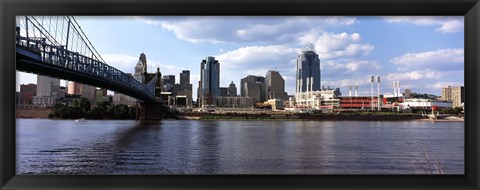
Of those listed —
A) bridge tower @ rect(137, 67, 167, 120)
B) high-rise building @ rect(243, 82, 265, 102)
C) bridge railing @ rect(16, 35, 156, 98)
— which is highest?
bridge railing @ rect(16, 35, 156, 98)

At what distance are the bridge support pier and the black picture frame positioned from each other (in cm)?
1819

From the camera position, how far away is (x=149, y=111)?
2034cm

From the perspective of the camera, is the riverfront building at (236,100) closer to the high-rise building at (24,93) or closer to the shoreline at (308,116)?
the shoreline at (308,116)

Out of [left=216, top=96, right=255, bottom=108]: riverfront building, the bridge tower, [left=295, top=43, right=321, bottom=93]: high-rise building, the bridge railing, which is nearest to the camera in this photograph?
the bridge railing

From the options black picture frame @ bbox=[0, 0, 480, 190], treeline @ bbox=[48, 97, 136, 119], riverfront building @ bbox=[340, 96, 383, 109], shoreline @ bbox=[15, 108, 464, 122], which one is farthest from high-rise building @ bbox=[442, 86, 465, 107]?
treeline @ bbox=[48, 97, 136, 119]

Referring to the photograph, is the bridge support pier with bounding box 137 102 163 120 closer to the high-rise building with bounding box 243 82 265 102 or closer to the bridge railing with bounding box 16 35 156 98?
the bridge railing with bounding box 16 35 156 98

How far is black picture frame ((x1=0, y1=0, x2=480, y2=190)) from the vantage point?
1.48 m

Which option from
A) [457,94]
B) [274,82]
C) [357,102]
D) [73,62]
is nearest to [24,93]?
[457,94]

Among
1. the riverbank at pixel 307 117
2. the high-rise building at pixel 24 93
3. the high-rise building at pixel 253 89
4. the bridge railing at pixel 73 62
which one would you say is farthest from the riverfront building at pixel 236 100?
the high-rise building at pixel 24 93
